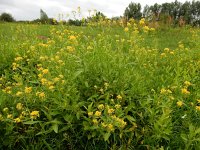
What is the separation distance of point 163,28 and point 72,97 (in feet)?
34.9

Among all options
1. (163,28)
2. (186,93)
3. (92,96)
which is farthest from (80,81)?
(163,28)

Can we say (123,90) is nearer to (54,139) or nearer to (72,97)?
(72,97)

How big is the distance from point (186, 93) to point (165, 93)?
1.25 feet

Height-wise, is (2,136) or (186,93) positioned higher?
(186,93)

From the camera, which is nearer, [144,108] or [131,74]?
[144,108]

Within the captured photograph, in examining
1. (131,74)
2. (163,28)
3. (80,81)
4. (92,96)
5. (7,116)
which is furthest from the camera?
(163,28)

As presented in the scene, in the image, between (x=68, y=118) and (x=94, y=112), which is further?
(x=94, y=112)

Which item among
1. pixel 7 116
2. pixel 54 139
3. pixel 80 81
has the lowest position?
pixel 54 139

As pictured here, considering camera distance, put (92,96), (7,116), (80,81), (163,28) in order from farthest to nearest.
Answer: (163,28) < (80,81) < (92,96) < (7,116)

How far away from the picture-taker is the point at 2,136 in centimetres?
358

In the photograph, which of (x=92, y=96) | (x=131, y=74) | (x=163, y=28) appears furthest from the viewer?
(x=163, y=28)

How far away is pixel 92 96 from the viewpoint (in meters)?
3.64

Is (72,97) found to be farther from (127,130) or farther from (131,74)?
(131,74)

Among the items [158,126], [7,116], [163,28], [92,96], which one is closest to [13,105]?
[7,116]
